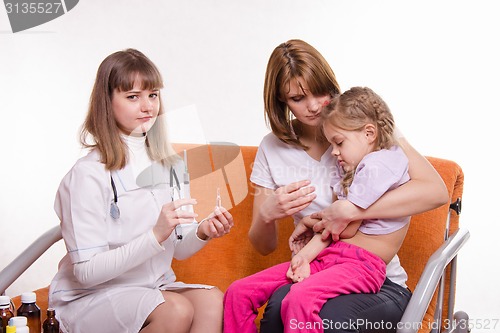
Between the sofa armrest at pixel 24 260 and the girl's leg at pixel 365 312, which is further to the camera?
the sofa armrest at pixel 24 260

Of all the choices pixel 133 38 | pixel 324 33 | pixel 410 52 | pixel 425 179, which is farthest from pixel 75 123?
pixel 425 179

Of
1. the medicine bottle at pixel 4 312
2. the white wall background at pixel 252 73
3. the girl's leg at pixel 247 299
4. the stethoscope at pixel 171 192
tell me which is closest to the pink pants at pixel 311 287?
the girl's leg at pixel 247 299

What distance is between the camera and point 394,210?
1988 millimetres

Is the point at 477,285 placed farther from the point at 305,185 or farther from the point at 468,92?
the point at 305,185

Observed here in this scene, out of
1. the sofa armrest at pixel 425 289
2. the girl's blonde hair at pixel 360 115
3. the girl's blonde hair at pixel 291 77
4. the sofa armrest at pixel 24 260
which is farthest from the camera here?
the sofa armrest at pixel 24 260

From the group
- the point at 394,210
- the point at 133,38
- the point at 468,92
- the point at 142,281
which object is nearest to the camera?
the point at 394,210

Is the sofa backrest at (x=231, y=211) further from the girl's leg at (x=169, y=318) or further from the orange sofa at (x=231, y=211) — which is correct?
the girl's leg at (x=169, y=318)

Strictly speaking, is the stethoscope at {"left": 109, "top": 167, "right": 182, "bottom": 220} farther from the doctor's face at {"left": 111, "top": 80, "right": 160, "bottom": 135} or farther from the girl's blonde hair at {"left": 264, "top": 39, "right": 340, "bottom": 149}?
the girl's blonde hair at {"left": 264, "top": 39, "right": 340, "bottom": 149}

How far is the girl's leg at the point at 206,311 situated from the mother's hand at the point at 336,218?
1.09 feet

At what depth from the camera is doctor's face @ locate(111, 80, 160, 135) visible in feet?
6.94

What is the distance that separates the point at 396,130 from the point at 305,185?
0.99 ft

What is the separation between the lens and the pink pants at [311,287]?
185cm

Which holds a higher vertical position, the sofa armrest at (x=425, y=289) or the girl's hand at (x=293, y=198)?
the girl's hand at (x=293, y=198)

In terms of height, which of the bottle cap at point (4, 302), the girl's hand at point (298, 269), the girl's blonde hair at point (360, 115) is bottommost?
the girl's hand at point (298, 269)
